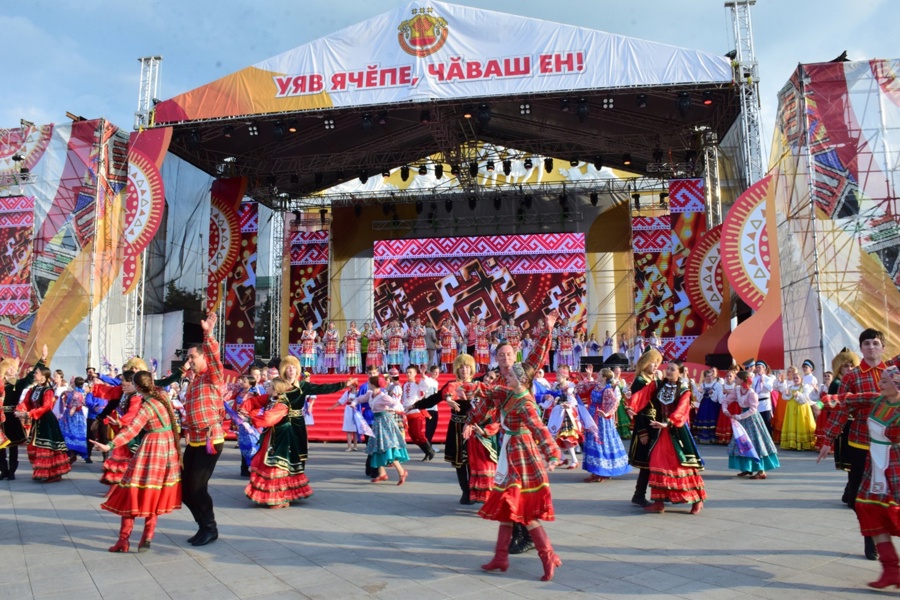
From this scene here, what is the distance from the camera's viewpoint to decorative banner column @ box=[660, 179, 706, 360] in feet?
67.6

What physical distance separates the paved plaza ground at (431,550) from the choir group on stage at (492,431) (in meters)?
0.28

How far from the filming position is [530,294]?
76.7 ft

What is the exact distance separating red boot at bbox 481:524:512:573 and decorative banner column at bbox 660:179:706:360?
55.6ft

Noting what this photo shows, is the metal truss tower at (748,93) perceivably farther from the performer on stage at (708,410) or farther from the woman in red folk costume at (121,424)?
the woman in red folk costume at (121,424)

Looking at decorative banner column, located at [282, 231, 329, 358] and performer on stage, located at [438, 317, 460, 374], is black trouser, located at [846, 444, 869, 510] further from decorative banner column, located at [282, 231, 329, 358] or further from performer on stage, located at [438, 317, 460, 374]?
decorative banner column, located at [282, 231, 329, 358]

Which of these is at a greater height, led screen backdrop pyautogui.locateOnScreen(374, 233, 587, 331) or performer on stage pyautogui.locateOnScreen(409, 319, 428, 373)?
led screen backdrop pyautogui.locateOnScreen(374, 233, 587, 331)

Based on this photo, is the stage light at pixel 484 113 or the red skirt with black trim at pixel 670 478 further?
the stage light at pixel 484 113

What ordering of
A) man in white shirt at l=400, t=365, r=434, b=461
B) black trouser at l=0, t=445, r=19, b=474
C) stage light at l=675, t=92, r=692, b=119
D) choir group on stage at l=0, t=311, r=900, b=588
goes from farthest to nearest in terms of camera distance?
stage light at l=675, t=92, r=692, b=119 < man in white shirt at l=400, t=365, r=434, b=461 < black trouser at l=0, t=445, r=19, b=474 < choir group on stage at l=0, t=311, r=900, b=588

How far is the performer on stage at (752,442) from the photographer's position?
869 centimetres

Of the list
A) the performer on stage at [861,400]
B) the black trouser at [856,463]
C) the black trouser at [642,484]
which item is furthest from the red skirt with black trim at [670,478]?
the performer on stage at [861,400]

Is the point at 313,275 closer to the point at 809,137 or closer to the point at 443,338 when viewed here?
the point at 443,338

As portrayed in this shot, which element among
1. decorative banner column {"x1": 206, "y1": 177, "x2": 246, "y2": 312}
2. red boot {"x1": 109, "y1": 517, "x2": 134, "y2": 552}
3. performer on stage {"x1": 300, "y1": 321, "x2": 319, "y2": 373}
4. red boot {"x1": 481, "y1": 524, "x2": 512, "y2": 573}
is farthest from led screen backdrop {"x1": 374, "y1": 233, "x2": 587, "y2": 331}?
red boot {"x1": 481, "y1": 524, "x2": 512, "y2": 573}

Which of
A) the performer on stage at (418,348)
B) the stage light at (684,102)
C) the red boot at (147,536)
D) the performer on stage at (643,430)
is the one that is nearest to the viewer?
the red boot at (147,536)

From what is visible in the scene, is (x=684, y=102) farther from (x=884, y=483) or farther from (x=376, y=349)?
(x=884, y=483)
